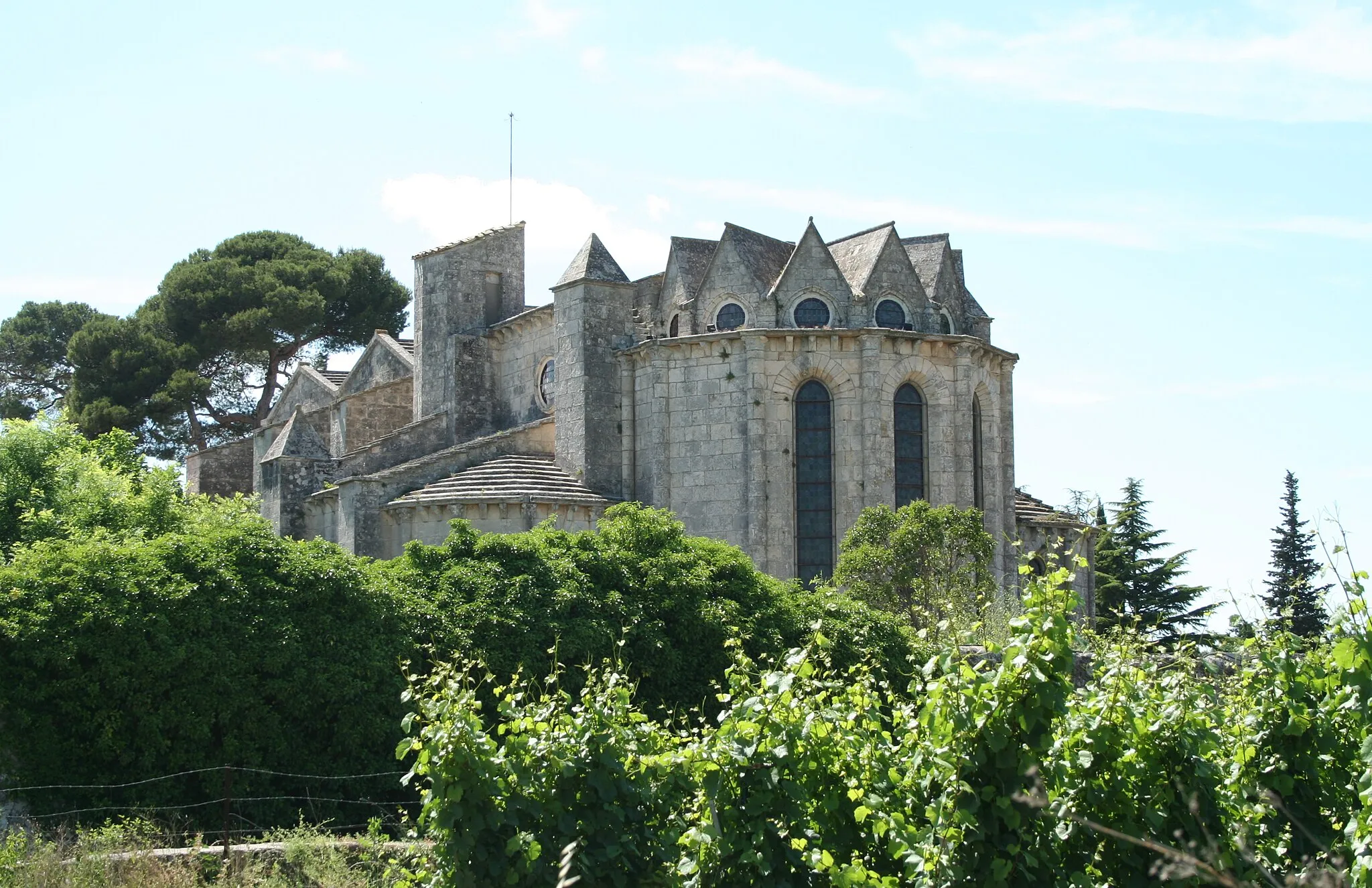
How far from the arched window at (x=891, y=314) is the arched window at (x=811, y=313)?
3.79 ft

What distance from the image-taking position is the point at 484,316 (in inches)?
1559

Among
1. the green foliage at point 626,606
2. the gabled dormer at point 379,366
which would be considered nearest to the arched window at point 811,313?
the green foliage at point 626,606

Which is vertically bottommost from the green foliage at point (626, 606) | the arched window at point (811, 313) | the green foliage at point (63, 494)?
the green foliage at point (626, 606)

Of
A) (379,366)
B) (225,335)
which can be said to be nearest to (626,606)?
(379,366)

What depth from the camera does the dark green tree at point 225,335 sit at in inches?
2164

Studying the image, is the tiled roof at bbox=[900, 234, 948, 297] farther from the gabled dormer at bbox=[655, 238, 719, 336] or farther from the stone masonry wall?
the gabled dormer at bbox=[655, 238, 719, 336]

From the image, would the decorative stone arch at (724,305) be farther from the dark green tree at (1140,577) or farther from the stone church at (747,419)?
the dark green tree at (1140,577)

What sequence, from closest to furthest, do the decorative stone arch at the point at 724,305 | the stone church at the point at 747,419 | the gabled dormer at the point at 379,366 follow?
the stone church at the point at 747,419 < the decorative stone arch at the point at 724,305 < the gabled dormer at the point at 379,366

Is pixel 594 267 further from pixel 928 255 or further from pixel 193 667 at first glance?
pixel 193 667

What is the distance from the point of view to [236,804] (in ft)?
60.3

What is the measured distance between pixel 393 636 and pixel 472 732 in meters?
9.17

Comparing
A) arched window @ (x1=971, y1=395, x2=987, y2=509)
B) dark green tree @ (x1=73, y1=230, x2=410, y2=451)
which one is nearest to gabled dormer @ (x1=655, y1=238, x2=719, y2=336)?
arched window @ (x1=971, y1=395, x2=987, y2=509)

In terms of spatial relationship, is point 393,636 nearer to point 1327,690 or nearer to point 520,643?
point 520,643

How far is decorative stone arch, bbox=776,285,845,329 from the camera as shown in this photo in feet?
104
